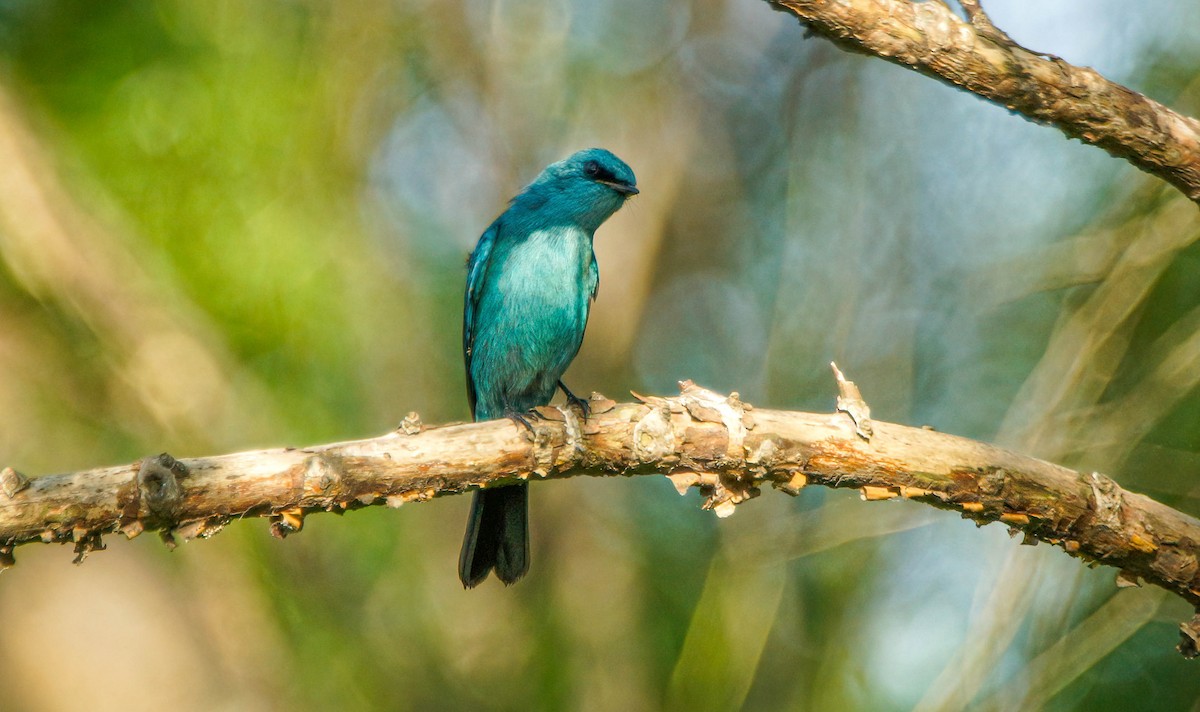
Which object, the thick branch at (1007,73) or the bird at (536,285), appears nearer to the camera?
the thick branch at (1007,73)

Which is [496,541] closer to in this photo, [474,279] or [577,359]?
[474,279]

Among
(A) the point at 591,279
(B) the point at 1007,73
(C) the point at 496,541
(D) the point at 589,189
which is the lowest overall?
(C) the point at 496,541

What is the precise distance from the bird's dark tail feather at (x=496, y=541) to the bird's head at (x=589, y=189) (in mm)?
1680

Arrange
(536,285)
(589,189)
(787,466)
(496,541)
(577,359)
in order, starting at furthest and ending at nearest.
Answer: (577,359) → (589,189) → (536,285) → (496,541) → (787,466)

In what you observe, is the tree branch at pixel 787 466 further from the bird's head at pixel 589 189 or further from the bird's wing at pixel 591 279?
the bird's head at pixel 589 189

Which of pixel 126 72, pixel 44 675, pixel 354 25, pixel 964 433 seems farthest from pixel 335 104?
pixel 964 433

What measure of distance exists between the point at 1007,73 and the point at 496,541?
321 cm

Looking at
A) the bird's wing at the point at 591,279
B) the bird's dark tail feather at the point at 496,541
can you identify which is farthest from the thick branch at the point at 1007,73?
the bird's dark tail feather at the point at 496,541

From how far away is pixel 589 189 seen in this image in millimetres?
5707

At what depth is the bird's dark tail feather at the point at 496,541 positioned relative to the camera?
504 cm

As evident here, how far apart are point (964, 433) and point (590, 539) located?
2994 mm

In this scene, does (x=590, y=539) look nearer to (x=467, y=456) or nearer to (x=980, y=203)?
(x=980, y=203)

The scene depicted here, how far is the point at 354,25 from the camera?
898 cm

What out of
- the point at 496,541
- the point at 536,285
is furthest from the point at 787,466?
the point at 536,285
